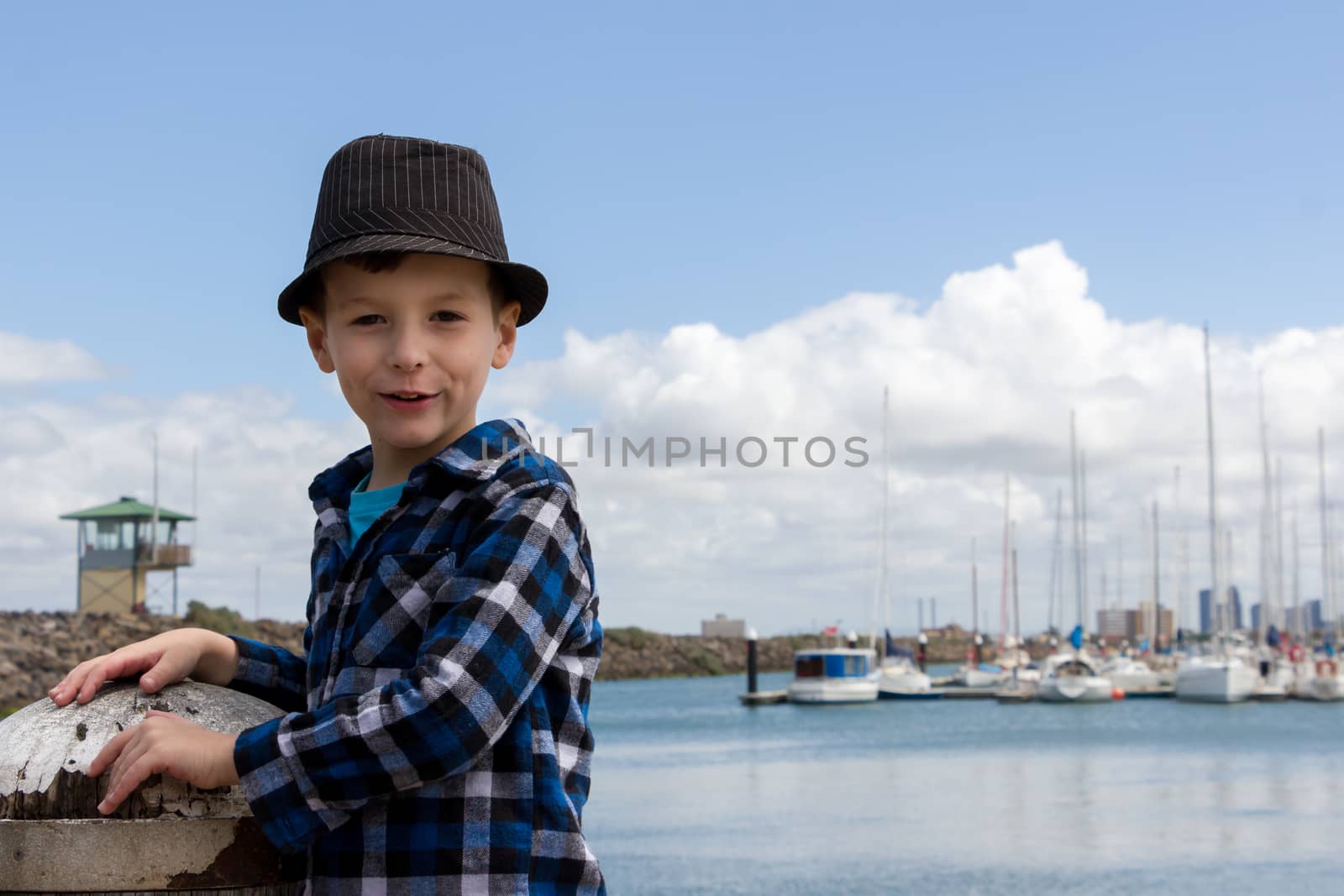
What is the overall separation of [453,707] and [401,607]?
0.77ft

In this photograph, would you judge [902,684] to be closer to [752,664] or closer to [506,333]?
[752,664]

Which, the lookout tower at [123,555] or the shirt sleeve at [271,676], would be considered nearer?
the shirt sleeve at [271,676]

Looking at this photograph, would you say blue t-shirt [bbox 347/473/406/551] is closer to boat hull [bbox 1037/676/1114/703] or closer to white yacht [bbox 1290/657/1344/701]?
boat hull [bbox 1037/676/1114/703]

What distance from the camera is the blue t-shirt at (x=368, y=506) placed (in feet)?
7.42

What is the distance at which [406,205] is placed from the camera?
216 centimetres

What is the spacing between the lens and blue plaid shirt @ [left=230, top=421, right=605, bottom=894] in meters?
1.89

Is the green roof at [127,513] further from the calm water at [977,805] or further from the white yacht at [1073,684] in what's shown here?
the white yacht at [1073,684]

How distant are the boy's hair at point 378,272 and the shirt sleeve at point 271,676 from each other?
2.13ft

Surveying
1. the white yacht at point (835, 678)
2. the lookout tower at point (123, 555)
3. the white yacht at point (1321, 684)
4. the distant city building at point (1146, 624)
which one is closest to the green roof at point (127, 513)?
the lookout tower at point (123, 555)

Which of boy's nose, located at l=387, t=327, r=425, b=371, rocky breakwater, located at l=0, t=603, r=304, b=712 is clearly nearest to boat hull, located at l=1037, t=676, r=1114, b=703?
rocky breakwater, located at l=0, t=603, r=304, b=712

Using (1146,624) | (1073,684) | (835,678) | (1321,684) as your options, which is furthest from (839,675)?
(1146,624)

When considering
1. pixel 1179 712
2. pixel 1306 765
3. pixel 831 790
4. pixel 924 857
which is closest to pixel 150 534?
pixel 831 790

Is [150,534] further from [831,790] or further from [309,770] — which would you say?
[309,770]

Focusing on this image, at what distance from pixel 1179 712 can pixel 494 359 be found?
2451 inches
